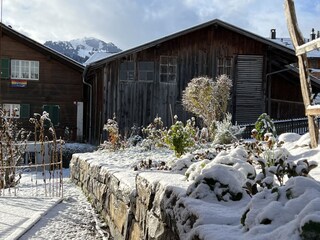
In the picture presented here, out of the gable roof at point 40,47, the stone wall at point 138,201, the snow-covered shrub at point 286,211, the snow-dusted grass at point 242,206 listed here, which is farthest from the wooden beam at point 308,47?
the gable roof at point 40,47

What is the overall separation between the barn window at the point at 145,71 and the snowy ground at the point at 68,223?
11.7 m

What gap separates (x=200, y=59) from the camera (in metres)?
19.6

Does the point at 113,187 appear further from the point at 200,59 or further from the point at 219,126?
the point at 200,59

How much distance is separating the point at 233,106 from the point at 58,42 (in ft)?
399

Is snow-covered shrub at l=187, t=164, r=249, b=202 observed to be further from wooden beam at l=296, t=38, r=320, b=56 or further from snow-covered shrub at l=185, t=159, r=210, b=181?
wooden beam at l=296, t=38, r=320, b=56

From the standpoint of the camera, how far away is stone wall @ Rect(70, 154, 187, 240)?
3242 millimetres

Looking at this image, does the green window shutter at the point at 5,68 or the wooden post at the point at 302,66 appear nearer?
the wooden post at the point at 302,66

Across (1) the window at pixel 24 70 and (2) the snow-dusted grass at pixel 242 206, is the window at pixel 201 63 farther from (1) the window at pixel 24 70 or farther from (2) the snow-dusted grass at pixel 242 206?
(2) the snow-dusted grass at pixel 242 206

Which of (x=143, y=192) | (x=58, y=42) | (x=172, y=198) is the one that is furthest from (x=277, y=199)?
(x=58, y=42)

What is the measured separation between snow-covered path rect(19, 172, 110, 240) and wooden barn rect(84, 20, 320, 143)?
1153cm

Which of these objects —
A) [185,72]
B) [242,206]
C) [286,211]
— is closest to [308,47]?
[242,206]

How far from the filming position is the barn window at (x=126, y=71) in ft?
63.0

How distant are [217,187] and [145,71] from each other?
1667 centimetres

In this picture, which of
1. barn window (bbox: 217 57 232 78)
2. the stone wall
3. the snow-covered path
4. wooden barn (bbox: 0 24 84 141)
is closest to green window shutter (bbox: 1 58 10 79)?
wooden barn (bbox: 0 24 84 141)
